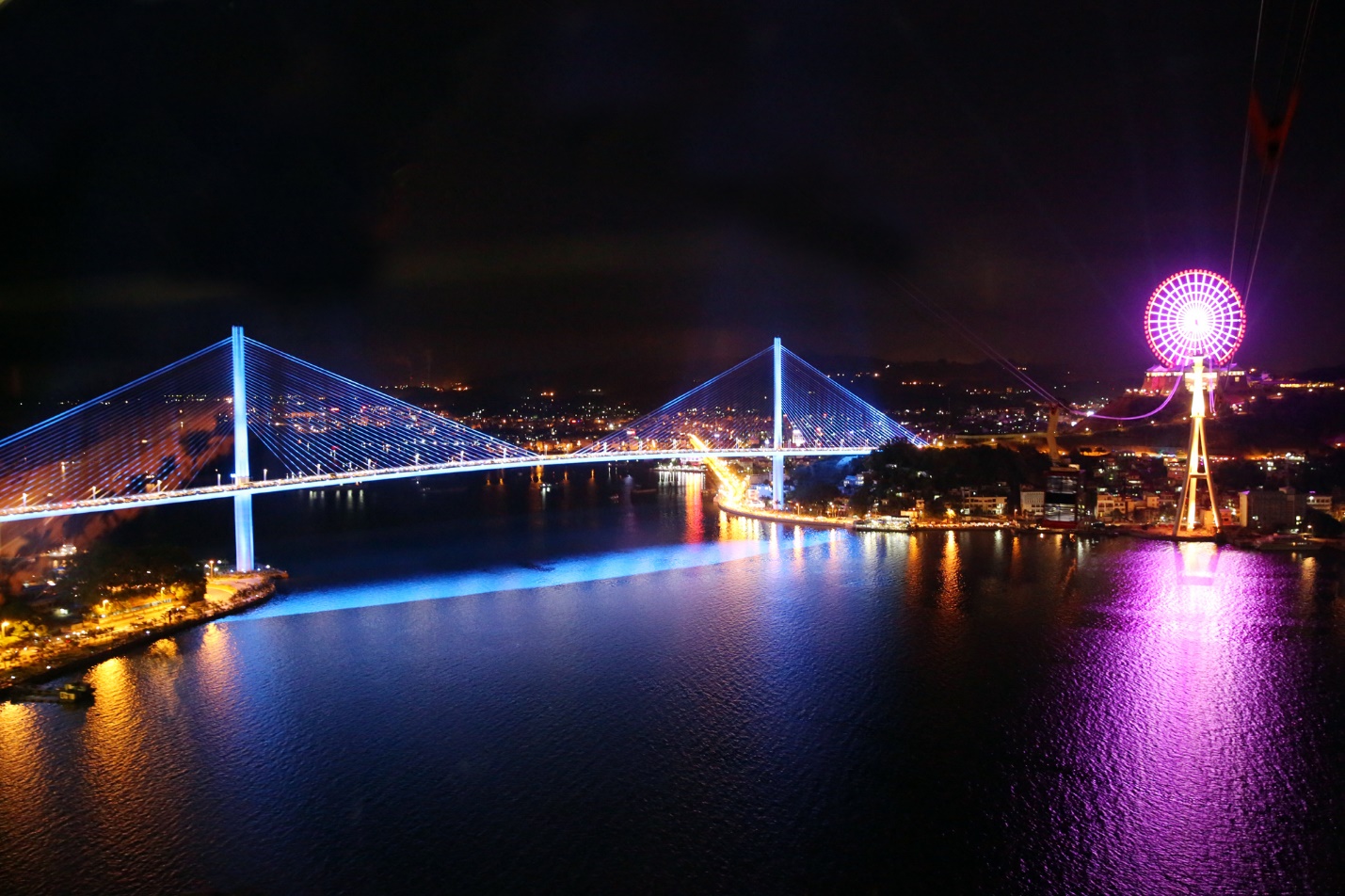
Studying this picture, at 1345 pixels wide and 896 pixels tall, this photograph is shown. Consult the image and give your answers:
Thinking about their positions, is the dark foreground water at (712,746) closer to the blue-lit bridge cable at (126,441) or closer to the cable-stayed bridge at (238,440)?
the cable-stayed bridge at (238,440)

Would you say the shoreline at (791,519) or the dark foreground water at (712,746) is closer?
the dark foreground water at (712,746)

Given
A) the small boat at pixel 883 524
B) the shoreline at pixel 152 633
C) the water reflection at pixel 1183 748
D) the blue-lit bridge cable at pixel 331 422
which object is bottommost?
the water reflection at pixel 1183 748

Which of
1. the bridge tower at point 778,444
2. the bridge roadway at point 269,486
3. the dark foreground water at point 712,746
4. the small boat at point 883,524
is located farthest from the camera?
the bridge tower at point 778,444

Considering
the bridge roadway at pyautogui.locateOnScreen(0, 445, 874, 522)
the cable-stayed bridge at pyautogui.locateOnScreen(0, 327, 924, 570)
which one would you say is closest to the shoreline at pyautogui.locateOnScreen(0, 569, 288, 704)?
the cable-stayed bridge at pyautogui.locateOnScreen(0, 327, 924, 570)

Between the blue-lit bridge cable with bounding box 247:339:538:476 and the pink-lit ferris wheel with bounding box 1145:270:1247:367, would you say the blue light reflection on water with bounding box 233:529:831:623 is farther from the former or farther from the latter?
the pink-lit ferris wheel with bounding box 1145:270:1247:367

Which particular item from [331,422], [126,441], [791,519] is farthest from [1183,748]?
[331,422]

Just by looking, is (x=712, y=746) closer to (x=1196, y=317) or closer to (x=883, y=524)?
(x=883, y=524)

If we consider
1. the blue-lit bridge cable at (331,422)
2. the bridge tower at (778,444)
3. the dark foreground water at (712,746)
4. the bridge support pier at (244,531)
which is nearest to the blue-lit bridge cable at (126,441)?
the blue-lit bridge cable at (331,422)

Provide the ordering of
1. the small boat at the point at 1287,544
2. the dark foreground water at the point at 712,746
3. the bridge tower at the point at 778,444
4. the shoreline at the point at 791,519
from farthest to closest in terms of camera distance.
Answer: the bridge tower at the point at 778,444 < the shoreline at the point at 791,519 < the small boat at the point at 1287,544 < the dark foreground water at the point at 712,746
